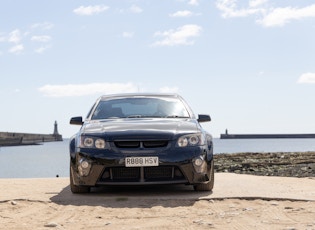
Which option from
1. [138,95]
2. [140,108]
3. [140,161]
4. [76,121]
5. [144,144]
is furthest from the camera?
[138,95]

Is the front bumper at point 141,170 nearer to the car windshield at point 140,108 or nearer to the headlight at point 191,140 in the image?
the headlight at point 191,140

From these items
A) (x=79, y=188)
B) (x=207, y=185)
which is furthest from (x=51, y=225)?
(x=207, y=185)

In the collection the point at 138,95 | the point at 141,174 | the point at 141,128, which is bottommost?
the point at 141,174

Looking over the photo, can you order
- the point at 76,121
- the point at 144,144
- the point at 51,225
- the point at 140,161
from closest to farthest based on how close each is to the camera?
the point at 51,225, the point at 140,161, the point at 144,144, the point at 76,121

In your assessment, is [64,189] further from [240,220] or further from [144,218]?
[240,220]

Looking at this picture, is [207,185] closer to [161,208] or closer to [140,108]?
[161,208]

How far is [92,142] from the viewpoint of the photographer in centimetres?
756

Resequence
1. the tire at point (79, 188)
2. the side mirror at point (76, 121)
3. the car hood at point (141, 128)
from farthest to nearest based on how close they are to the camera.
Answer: the side mirror at point (76, 121), the tire at point (79, 188), the car hood at point (141, 128)

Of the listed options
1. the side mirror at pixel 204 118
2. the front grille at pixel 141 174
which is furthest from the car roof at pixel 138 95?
the front grille at pixel 141 174

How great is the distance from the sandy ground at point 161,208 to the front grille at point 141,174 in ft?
0.82

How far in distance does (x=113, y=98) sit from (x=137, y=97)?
1.34 feet

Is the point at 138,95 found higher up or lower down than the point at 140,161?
higher up

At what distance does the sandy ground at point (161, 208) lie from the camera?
221 inches

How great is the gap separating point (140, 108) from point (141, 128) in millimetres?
1369
